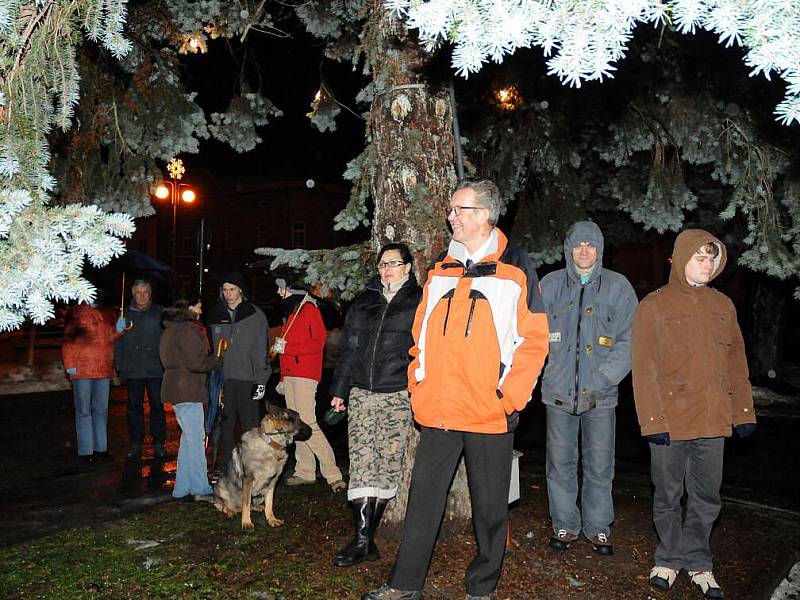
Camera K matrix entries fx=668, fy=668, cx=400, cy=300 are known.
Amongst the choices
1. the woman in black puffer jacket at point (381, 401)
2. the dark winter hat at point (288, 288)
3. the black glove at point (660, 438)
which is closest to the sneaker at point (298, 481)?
the dark winter hat at point (288, 288)

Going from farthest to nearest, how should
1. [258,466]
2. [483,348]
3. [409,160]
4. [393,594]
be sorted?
[258,466] < [409,160] < [393,594] < [483,348]

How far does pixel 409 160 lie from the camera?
16.7 ft

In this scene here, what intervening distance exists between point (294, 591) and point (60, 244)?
2.60 meters

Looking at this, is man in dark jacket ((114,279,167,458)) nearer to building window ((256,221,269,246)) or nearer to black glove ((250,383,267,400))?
black glove ((250,383,267,400))

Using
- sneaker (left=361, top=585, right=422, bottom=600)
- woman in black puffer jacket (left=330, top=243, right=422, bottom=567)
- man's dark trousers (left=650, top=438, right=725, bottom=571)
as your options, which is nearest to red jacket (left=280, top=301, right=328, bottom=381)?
woman in black puffer jacket (left=330, top=243, right=422, bottom=567)

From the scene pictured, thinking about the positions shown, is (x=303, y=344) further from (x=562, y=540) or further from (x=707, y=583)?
(x=707, y=583)

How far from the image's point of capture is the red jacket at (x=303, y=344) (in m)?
6.83

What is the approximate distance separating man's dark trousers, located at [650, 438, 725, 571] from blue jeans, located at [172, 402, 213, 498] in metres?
4.08

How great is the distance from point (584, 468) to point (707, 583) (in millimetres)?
1044

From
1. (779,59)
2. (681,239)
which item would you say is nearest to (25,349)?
(681,239)

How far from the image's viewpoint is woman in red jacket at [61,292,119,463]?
8125mm

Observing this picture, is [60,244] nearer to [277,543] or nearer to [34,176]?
[34,176]

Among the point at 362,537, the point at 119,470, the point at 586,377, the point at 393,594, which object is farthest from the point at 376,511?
the point at 119,470

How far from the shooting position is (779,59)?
2143 millimetres
